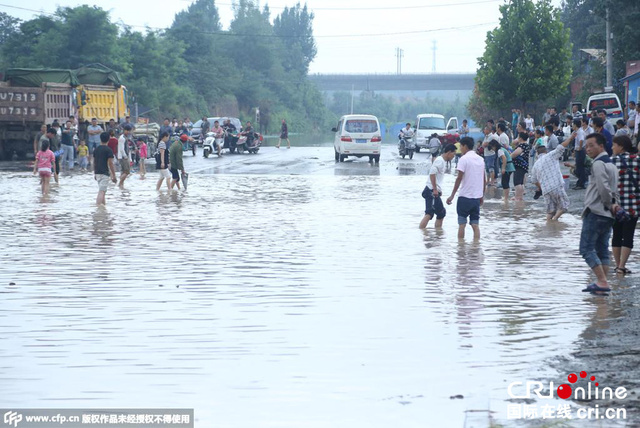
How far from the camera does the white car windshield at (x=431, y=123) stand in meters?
48.8

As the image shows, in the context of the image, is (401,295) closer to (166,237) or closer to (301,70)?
(166,237)

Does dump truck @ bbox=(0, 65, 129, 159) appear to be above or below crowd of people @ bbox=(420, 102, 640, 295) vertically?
above

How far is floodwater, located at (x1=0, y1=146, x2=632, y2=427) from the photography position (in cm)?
644

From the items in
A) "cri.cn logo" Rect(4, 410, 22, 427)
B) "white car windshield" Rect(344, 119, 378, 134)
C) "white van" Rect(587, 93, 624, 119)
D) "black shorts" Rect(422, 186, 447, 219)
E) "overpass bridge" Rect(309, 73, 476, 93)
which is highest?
"overpass bridge" Rect(309, 73, 476, 93)

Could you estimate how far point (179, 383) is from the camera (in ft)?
22.0

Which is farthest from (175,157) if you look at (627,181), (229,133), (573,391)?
(229,133)

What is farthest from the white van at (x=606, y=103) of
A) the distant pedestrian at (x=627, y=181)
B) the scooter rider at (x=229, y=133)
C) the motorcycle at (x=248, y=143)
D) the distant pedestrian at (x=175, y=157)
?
the distant pedestrian at (x=627, y=181)

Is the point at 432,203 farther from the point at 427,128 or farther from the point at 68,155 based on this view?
the point at 427,128

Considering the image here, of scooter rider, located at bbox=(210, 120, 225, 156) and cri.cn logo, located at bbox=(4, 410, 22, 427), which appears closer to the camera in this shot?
cri.cn logo, located at bbox=(4, 410, 22, 427)

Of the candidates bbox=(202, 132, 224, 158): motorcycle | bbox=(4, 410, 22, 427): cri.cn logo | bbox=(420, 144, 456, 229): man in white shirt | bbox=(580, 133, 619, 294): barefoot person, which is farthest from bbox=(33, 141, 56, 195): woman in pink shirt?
bbox=(202, 132, 224, 158): motorcycle

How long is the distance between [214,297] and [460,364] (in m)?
3.45

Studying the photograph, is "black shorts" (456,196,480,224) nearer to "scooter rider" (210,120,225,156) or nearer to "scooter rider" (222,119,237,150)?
"scooter rider" (210,120,225,156)

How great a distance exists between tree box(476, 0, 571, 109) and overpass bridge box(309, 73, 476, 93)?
206 feet

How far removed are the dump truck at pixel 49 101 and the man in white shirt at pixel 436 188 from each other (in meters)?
25.1
